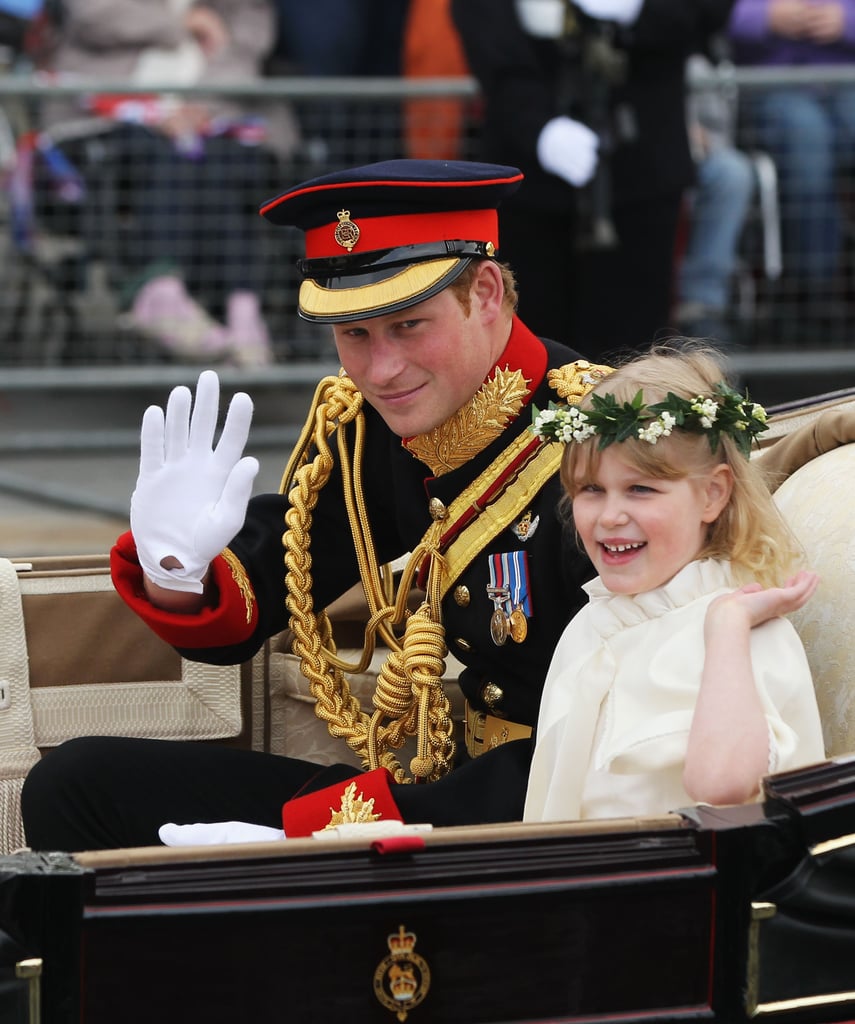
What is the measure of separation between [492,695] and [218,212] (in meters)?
3.15

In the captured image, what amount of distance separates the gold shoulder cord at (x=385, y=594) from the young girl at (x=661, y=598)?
215 millimetres

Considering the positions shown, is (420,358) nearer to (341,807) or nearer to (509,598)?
(509,598)

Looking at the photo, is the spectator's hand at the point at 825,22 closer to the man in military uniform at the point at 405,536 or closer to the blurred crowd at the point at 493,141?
the blurred crowd at the point at 493,141

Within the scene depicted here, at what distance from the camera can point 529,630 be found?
7.50 feet

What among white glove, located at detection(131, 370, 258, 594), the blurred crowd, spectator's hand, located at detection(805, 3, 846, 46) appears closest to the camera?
white glove, located at detection(131, 370, 258, 594)

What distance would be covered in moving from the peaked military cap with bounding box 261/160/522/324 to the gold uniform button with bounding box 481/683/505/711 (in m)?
0.53

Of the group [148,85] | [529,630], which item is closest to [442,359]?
[529,630]

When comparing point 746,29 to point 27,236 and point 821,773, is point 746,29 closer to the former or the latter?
point 27,236

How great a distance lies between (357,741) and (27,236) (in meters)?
3.21

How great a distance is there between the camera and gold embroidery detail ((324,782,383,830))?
7.23ft

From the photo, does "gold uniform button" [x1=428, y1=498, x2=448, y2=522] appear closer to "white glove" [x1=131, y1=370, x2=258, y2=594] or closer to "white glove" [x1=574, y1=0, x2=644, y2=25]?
"white glove" [x1=131, y1=370, x2=258, y2=594]

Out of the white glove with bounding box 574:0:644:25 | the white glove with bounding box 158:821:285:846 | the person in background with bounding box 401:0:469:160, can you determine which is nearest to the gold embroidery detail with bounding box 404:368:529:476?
the white glove with bounding box 158:821:285:846

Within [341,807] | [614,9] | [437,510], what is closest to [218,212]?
[614,9]

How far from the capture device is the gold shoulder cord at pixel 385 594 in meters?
2.33
